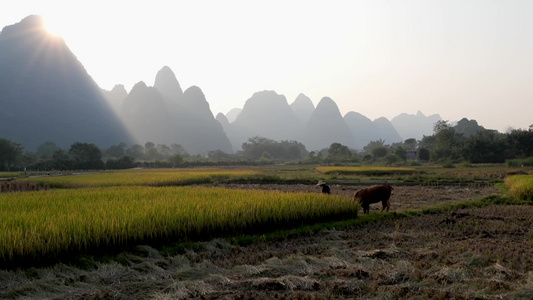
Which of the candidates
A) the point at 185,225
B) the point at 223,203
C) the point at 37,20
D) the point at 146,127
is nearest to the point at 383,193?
the point at 223,203

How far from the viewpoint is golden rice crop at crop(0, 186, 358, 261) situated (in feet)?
19.1

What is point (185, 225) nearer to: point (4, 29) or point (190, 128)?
point (4, 29)

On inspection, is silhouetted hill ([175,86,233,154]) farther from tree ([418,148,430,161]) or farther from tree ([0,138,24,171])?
tree ([418,148,430,161])

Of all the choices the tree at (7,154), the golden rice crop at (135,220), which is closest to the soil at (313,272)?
the golden rice crop at (135,220)

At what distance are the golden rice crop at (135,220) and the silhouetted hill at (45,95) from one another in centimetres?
10817

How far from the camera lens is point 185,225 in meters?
7.46

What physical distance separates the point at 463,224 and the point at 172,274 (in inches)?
284

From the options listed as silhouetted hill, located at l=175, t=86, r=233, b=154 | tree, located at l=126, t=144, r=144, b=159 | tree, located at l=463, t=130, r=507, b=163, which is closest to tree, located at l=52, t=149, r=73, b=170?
tree, located at l=126, t=144, r=144, b=159

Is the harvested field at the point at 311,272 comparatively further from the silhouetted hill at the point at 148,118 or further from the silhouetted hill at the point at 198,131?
the silhouetted hill at the point at 198,131

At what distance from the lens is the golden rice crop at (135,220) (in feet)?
19.1

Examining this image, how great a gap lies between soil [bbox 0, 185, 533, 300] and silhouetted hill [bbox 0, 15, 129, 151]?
363 feet

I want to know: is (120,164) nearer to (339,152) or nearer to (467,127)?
(339,152)

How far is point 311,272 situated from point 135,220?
3580mm

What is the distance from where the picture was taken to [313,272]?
5430 millimetres
